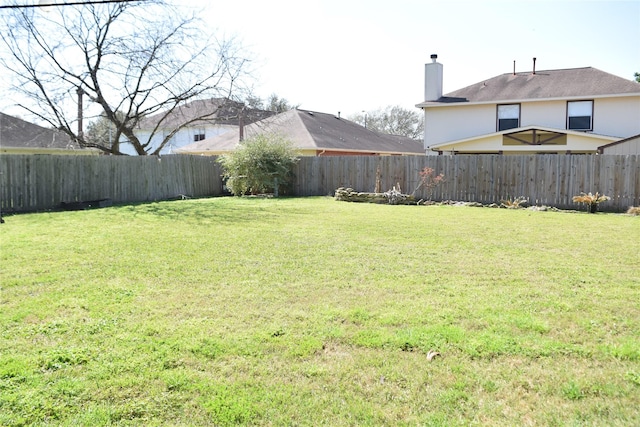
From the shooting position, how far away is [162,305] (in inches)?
170

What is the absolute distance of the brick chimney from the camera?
78.9ft

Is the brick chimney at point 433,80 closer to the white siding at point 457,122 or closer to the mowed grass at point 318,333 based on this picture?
the white siding at point 457,122

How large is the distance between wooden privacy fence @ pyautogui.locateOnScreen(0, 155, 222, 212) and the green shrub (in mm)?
1348

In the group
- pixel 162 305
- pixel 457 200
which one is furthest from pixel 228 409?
pixel 457 200

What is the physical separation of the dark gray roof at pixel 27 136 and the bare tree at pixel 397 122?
3614 centimetres

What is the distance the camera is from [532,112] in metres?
22.2

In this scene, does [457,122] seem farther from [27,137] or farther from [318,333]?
[318,333]

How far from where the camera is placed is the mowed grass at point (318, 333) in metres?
2.63

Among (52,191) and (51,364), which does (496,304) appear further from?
(52,191)

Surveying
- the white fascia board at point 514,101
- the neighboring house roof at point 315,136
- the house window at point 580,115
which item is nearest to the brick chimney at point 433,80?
the white fascia board at point 514,101

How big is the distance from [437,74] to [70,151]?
18667 millimetres

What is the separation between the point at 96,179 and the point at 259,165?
18.7 feet

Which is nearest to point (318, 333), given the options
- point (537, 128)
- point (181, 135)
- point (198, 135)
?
point (537, 128)

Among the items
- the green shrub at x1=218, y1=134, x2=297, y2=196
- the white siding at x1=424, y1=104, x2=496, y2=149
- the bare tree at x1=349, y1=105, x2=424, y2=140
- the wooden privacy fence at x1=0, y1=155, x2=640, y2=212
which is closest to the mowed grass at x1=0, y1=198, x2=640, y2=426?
the wooden privacy fence at x1=0, y1=155, x2=640, y2=212
